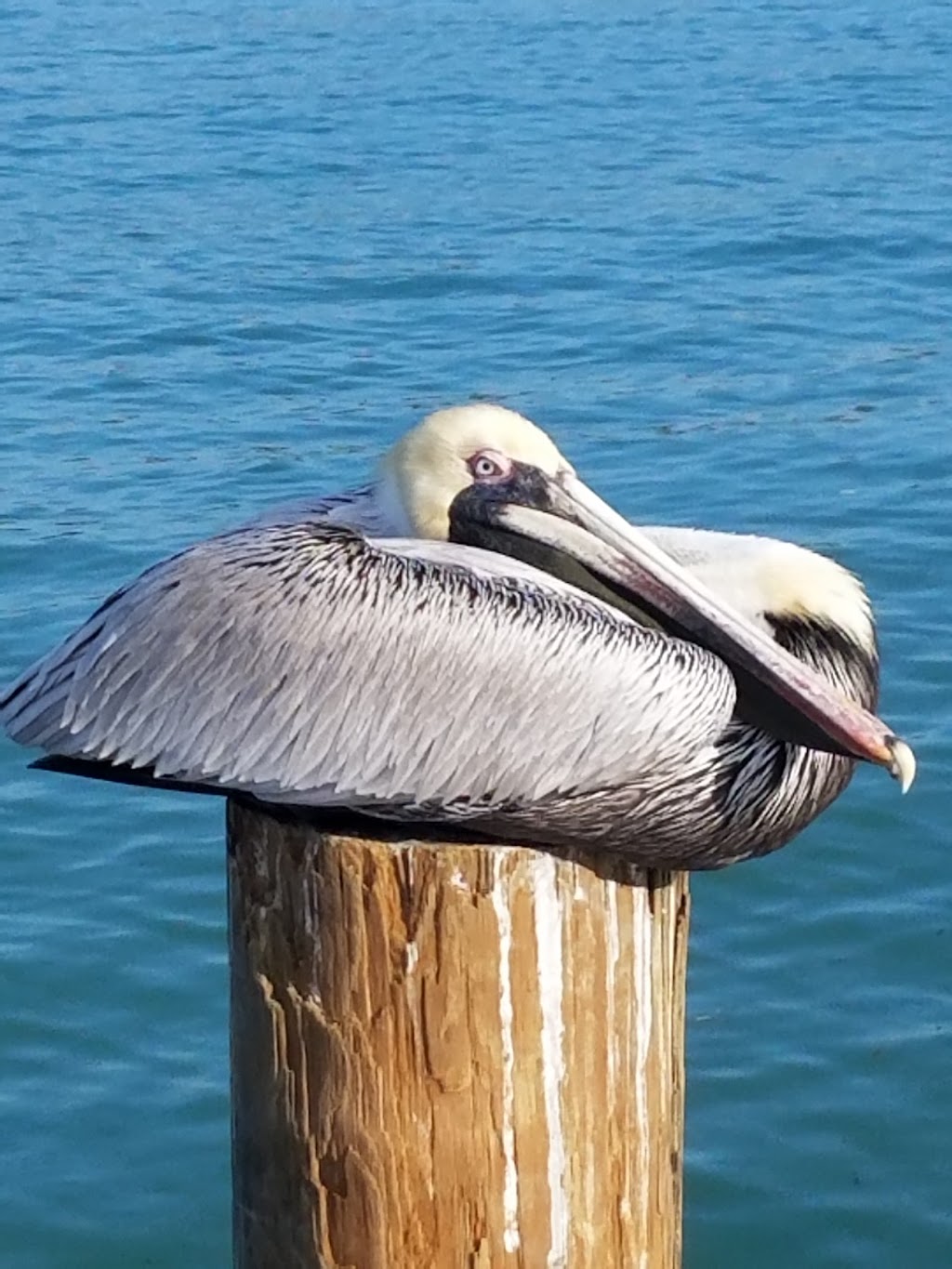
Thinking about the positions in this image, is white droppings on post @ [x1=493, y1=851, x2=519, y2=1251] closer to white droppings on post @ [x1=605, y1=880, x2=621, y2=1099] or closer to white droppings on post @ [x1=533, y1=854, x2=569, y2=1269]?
white droppings on post @ [x1=533, y1=854, x2=569, y2=1269]

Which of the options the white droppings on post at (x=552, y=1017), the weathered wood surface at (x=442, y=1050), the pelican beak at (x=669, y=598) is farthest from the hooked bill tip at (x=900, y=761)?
the white droppings on post at (x=552, y=1017)

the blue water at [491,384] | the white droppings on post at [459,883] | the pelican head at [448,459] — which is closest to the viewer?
the white droppings on post at [459,883]

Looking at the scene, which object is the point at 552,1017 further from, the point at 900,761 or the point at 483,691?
the point at 900,761

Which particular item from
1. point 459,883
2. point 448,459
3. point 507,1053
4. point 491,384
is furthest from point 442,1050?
point 491,384

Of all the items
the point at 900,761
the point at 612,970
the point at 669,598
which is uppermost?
the point at 669,598

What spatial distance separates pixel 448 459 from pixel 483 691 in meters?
0.62

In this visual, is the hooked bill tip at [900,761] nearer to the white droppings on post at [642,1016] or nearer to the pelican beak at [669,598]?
the pelican beak at [669,598]

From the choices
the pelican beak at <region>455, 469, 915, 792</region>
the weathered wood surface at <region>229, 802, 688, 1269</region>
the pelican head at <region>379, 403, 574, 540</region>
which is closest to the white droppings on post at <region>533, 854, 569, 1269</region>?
the weathered wood surface at <region>229, 802, 688, 1269</region>

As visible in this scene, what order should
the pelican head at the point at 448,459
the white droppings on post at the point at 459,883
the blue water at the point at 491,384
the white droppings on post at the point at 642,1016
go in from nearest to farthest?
1. the white droppings on post at the point at 459,883
2. the white droppings on post at the point at 642,1016
3. the pelican head at the point at 448,459
4. the blue water at the point at 491,384

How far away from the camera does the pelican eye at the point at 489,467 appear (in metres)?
4.10

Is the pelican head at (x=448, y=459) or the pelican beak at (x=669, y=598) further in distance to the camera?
the pelican head at (x=448, y=459)

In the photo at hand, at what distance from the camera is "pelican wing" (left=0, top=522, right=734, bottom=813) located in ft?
11.5

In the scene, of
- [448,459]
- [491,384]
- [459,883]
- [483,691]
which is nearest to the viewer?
[459,883]

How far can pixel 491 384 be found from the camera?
1105 centimetres
